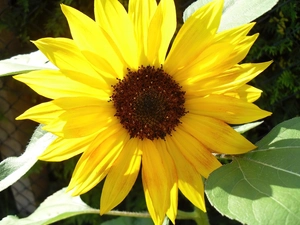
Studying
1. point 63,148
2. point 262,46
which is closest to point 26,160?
point 63,148

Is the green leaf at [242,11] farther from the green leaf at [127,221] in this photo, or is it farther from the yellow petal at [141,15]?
the green leaf at [127,221]

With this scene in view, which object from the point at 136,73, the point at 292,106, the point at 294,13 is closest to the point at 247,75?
the point at 136,73

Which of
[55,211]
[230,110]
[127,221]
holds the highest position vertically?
[230,110]

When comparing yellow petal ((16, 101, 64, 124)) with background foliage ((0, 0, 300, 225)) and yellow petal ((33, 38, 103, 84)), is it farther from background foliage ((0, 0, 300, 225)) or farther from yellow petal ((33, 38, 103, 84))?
background foliage ((0, 0, 300, 225))

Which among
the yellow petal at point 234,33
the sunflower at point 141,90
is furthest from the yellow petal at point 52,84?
the yellow petal at point 234,33

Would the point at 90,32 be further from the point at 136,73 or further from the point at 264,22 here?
the point at 264,22

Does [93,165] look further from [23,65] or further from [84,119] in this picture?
[23,65]
